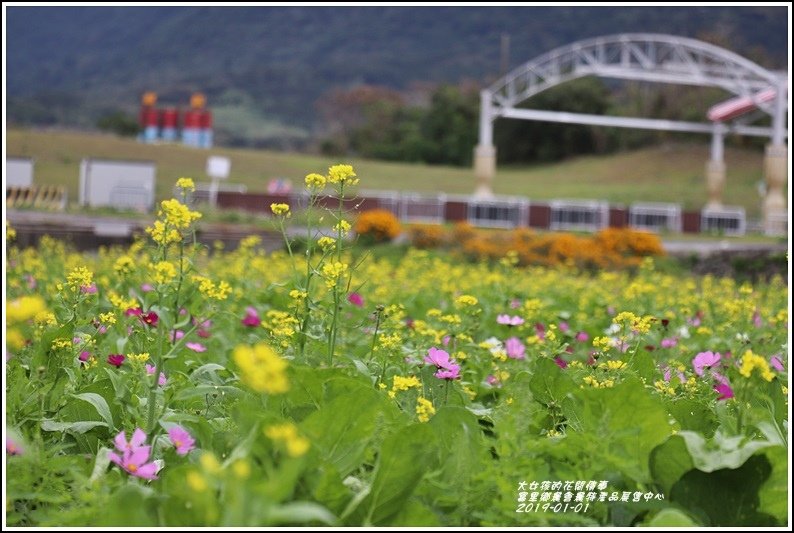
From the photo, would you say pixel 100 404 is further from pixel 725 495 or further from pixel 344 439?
pixel 725 495

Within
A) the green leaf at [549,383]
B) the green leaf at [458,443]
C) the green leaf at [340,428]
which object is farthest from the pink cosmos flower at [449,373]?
the green leaf at [340,428]

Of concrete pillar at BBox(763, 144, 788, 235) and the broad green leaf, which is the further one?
concrete pillar at BBox(763, 144, 788, 235)

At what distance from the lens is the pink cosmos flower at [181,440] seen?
182 cm

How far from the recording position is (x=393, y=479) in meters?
1.57

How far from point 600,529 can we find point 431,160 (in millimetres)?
51881

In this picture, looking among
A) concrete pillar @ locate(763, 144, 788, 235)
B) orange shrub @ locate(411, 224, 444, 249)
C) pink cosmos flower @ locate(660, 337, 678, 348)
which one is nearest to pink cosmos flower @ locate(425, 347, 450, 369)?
pink cosmos flower @ locate(660, 337, 678, 348)

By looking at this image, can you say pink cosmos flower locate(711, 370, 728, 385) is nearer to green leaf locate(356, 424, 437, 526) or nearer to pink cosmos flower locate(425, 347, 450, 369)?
pink cosmos flower locate(425, 347, 450, 369)

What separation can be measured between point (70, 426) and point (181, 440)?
0.40 metres

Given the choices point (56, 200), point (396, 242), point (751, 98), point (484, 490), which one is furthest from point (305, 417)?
point (751, 98)

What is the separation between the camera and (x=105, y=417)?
218 cm

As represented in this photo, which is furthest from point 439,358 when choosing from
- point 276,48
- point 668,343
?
point 276,48

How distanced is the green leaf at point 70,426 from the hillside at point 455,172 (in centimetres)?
2735

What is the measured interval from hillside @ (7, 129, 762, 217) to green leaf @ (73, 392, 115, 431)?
27.3 meters

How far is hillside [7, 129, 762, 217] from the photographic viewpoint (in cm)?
3491
